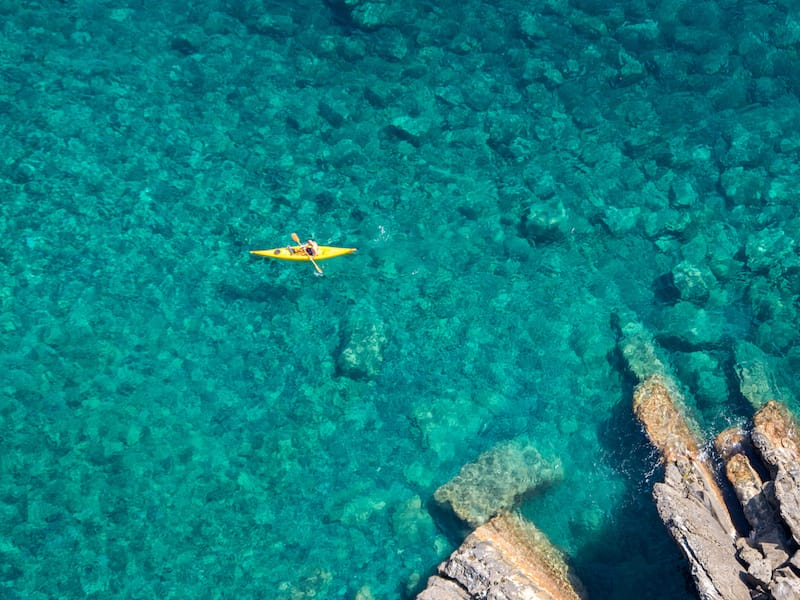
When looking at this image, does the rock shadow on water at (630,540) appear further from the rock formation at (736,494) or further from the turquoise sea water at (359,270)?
the rock formation at (736,494)

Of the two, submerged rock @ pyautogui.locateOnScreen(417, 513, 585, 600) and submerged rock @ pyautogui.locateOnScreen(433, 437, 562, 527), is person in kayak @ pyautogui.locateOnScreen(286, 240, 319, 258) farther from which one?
submerged rock @ pyautogui.locateOnScreen(417, 513, 585, 600)

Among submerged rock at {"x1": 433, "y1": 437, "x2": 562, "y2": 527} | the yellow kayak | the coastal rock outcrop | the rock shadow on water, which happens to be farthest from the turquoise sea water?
the coastal rock outcrop

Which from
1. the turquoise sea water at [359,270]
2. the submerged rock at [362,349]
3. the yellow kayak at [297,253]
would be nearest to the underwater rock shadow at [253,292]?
the turquoise sea water at [359,270]

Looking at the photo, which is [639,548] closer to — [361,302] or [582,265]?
[582,265]

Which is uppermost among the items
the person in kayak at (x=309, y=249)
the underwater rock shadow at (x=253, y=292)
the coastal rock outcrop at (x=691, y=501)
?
the coastal rock outcrop at (x=691, y=501)

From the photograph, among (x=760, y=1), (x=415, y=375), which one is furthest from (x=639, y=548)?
(x=760, y=1)

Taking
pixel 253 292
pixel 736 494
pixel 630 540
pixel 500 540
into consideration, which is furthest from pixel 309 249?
pixel 736 494

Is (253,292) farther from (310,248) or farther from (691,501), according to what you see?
(691,501)
